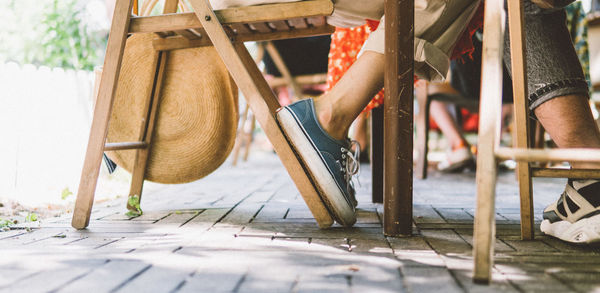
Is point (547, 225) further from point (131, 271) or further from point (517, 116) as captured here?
point (131, 271)

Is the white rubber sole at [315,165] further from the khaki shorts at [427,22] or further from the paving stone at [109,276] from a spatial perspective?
the paving stone at [109,276]

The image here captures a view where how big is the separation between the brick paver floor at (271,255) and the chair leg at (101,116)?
9 centimetres

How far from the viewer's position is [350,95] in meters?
1.42

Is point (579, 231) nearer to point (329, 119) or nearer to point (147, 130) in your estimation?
point (329, 119)

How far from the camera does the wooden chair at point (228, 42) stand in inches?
53.6

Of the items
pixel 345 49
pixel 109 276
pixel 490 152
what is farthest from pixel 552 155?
pixel 345 49

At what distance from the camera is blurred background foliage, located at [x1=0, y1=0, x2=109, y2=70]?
2965 millimetres

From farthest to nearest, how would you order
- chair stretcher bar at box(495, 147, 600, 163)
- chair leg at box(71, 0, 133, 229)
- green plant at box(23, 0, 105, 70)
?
green plant at box(23, 0, 105, 70) → chair leg at box(71, 0, 133, 229) → chair stretcher bar at box(495, 147, 600, 163)

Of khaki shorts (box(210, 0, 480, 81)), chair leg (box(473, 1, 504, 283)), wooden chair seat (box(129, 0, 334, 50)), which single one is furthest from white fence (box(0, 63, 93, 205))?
chair leg (box(473, 1, 504, 283))

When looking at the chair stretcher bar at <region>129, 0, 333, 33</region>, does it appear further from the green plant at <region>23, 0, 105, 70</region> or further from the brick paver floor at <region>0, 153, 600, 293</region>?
the green plant at <region>23, 0, 105, 70</region>

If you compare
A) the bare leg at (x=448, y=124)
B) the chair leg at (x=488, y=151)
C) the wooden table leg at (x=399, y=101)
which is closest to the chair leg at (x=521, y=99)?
the wooden table leg at (x=399, y=101)

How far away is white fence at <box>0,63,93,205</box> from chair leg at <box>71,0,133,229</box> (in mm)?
935

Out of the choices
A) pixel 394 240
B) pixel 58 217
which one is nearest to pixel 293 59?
pixel 58 217

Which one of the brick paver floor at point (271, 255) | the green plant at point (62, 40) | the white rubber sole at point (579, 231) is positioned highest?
the green plant at point (62, 40)
